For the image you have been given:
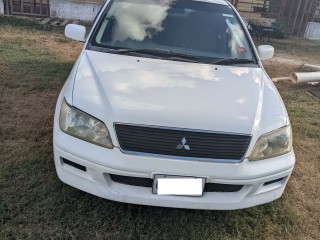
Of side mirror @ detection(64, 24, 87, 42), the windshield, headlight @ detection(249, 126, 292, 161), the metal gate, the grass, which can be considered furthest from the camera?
the metal gate

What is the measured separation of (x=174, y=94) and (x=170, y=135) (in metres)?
0.38

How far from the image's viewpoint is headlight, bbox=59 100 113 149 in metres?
2.14

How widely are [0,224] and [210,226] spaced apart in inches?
58.6

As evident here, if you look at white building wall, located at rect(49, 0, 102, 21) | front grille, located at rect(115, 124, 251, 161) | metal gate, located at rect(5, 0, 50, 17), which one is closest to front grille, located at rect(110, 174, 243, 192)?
front grille, located at rect(115, 124, 251, 161)

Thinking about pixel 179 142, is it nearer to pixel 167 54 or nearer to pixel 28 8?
pixel 167 54

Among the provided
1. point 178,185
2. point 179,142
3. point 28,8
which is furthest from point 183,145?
point 28,8

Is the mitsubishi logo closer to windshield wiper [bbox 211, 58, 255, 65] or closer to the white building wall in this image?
windshield wiper [bbox 211, 58, 255, 65]

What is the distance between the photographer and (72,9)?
9.90 metres

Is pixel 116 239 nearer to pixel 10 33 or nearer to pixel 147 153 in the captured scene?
pixel 147 153

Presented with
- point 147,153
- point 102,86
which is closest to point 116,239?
point 147,153

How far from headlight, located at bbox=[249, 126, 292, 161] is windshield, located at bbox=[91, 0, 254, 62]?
0.96m

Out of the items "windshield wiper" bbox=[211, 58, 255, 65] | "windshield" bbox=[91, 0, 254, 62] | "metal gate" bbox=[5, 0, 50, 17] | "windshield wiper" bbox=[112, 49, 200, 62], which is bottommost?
"metal gate" bbox=[5, 0, 50, 17]

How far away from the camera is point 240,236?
2.46 meters

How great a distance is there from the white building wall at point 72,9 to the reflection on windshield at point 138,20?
23.0ft
